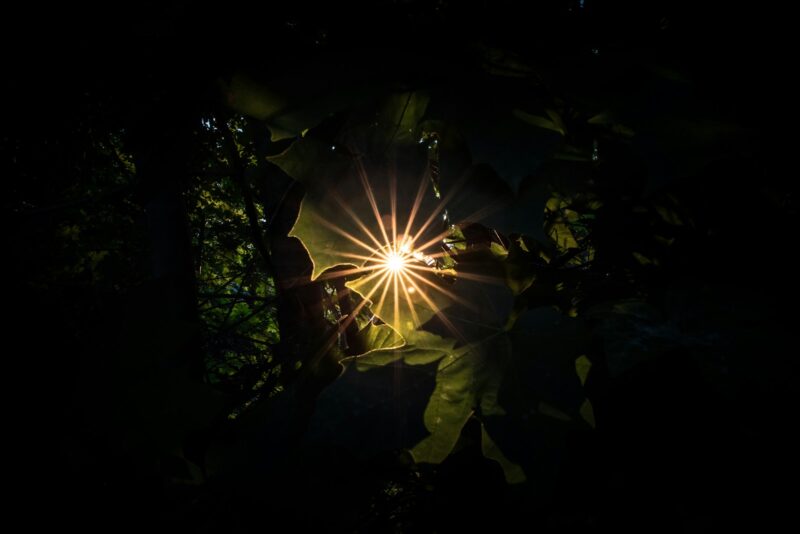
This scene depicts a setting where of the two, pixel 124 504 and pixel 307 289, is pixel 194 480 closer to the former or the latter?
pixel 124 504

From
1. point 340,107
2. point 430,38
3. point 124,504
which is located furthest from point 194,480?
point 430,38

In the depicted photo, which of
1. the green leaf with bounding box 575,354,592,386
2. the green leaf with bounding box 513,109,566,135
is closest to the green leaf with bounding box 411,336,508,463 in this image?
the green leaf with bounding box 575,354,592,386

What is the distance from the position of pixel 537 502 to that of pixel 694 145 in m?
0.62

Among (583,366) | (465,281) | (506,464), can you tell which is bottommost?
(506,464)

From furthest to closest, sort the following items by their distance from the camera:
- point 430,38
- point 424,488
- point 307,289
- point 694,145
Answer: point 307,289, point 424,488, point 430,38, point 694,145

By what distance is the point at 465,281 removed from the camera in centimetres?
80

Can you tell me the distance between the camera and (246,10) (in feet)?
2.05

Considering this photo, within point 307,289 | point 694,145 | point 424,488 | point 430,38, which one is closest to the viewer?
point 694,145

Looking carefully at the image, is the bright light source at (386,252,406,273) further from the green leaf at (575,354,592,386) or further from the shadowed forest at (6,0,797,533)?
the green leaf at (575,354,592,386)

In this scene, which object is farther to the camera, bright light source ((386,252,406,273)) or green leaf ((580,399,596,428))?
bright light source ((386,252,406,273))

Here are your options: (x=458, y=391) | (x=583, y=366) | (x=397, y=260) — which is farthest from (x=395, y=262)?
(x=583, y=366)

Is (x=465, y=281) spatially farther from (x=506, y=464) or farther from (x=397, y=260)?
(x=506, y=464)

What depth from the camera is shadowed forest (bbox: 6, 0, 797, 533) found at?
0.63 metres

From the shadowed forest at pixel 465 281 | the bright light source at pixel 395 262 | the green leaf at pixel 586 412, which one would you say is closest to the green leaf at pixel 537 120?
the shadowed forest at pixel 465 281
